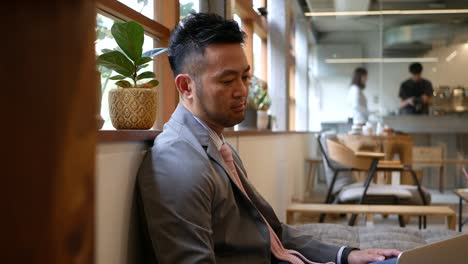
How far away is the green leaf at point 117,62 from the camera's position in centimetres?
145

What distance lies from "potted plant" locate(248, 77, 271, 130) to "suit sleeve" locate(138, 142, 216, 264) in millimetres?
2326

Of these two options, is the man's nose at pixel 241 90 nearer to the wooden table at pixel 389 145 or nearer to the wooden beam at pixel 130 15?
the wooden beam at pixel 130 15

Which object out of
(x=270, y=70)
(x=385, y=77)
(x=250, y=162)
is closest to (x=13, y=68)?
(x=250, y=162)

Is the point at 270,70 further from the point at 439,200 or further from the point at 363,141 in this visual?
the point at 439,200

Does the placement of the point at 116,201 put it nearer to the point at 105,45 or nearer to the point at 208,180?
the point at 208,180

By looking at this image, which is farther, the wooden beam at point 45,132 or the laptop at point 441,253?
the laptop at point 441,253

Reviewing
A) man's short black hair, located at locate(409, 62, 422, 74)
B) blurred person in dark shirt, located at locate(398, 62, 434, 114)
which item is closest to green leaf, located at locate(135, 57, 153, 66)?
blurred person in dark shirt, located at locate(398, 62, 434, 114)

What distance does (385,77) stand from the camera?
285 inches

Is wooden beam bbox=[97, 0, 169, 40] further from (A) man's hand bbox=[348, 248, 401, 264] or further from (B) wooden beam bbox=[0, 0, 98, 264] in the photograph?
(B) wooden beam bbox=[0, 0, 98, 264]

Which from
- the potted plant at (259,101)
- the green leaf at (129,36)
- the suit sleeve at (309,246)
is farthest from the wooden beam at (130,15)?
the potted plant at (259,101)

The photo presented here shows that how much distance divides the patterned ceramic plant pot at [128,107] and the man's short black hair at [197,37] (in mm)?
122

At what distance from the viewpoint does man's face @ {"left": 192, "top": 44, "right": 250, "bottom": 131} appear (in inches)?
56.7

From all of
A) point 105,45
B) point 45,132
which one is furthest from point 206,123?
point 45,132

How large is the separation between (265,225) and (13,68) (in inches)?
42.5
